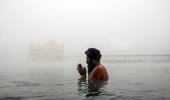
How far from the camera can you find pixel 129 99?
34.1 feet

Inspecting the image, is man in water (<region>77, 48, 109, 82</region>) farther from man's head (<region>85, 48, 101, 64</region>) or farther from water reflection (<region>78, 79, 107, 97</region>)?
water reflection (<region>78, 79, 107, 97</region>)

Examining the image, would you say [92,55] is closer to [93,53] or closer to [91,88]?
[93,53]

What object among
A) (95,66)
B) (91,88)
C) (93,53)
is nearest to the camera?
(91,88)

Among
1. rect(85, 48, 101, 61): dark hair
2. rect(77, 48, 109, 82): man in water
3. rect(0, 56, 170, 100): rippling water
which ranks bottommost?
rect(0, 56, 170, 100): rippling water

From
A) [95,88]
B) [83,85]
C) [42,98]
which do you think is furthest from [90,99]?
[83,85]

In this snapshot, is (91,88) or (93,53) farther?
(93,53)

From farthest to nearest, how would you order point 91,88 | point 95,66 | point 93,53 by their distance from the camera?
point 95,66
point 93,53
point 91,88

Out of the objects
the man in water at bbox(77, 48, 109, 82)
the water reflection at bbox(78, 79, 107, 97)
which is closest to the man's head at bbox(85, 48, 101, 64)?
the man in water at bbox(77, 48, 109, 82)

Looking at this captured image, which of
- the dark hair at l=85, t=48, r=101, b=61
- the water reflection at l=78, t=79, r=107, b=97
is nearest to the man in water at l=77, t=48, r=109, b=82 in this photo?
the dark hair at l=85, t=48, r=101, b=61

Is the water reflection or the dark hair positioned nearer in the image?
the water reflection

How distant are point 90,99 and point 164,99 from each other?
3023 mm

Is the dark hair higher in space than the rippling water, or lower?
higher

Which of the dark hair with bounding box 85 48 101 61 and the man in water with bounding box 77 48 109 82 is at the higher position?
the dark hair with bounding box 85 48 101 61

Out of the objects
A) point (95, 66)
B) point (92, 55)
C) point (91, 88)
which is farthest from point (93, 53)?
point (91, 88)
